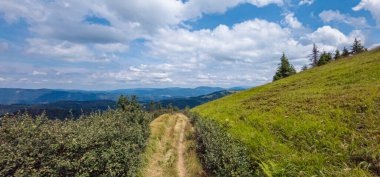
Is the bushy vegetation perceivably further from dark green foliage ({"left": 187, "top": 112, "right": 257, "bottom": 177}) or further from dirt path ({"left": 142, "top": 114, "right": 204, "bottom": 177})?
dark green foliage ({"left": 187, "top": 112, "right": 257, "bottom": 177})

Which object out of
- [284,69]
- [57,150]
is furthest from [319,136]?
[284,69]

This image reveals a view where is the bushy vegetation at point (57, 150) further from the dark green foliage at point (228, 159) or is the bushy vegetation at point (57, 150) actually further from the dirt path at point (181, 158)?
the dark green foliage at point (228, 159)

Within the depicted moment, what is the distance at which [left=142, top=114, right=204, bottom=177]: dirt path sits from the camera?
18.1 meters

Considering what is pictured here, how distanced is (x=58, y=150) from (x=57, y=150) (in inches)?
4.2

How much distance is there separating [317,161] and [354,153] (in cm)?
167

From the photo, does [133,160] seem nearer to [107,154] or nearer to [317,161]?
[107,154]

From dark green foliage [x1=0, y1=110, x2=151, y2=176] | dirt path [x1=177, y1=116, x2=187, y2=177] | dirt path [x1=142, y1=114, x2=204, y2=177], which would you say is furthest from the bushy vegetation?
dirt path [x1=177, y1=116, x2=187, y2=177]

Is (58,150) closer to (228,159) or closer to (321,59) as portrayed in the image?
(228,159)

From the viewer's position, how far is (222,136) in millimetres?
18016

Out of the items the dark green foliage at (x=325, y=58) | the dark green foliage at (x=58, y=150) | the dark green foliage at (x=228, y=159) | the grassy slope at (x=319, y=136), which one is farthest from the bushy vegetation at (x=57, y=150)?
the dark green foliage at (x=325, y=58)

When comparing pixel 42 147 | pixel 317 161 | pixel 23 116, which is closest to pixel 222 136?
pixel 317 161

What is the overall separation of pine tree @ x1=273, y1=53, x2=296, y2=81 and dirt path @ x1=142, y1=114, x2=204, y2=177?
193ft

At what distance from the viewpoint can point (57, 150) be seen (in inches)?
516

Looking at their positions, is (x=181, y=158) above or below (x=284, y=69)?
below
